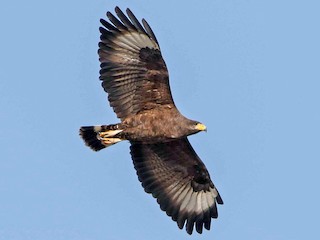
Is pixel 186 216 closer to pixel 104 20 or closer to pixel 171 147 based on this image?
pixel 171 147

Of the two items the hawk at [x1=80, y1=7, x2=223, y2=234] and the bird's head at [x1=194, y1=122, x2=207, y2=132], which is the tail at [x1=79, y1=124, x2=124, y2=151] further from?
the bird's head at [x1=194, y1=122, x2=207, y2=132]

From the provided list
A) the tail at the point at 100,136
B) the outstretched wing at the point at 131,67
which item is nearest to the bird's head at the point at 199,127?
the outstretched wing at the point at 131,67

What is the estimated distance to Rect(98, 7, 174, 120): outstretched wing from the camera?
70.4 ft

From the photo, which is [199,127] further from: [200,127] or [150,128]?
[150,128]

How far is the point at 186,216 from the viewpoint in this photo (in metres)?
22.6

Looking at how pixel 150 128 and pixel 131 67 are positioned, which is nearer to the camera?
pixel 150 128

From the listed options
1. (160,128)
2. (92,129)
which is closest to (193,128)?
(160,128)

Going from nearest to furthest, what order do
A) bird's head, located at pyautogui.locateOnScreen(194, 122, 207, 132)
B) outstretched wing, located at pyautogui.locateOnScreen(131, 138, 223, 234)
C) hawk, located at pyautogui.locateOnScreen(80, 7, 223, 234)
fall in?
bird's head, located at pyautogui.locateOnScreen(194, 122, 207, 132) → hawk, located at pyautogui.locateOnScreen(80, 7, 223, 234) → outstretched wing, located at pyautogui.locateOnScreen(131, 138, 223, 234)

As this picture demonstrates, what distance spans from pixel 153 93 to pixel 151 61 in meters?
0.63

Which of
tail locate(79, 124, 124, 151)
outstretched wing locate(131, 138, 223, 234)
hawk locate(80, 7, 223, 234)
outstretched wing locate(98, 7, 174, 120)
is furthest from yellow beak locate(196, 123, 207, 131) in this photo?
tail locate(79, 124, 124, 151)

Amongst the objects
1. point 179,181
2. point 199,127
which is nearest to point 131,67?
point 199,127

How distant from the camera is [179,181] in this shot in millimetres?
22781

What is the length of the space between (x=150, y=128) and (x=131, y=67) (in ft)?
4.35

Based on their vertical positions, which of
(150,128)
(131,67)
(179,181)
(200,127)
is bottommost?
(179,181)
